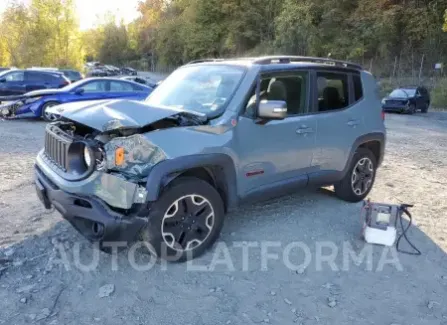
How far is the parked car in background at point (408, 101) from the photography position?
21.0 metres

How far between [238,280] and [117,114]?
1.76 meters

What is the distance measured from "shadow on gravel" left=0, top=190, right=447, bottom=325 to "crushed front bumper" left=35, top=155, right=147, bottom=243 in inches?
17.8

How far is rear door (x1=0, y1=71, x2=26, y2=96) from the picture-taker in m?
15.9

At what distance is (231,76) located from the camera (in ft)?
14.0

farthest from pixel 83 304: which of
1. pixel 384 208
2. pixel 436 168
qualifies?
pixel 436 168

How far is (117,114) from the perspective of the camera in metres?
3.52

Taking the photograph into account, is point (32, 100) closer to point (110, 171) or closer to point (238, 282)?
point (110, 171)

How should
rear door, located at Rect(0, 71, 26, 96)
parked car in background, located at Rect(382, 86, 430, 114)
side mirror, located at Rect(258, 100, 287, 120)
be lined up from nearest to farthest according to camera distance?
side mirror, located at Rect(258, 100, 287, 120) < rear door, located at Rect(0, 71, 26, 96) < parked car in background, located at Rect(382, 86, 430, 114)

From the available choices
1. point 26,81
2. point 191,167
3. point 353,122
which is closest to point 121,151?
point 191,167

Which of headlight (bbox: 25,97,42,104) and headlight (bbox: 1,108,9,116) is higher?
headlight (bbox: 25,97,42,104)

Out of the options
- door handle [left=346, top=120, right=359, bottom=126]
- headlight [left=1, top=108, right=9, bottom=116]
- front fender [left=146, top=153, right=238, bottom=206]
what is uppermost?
door handle [left=346, top=120, right=359, bottom=126]

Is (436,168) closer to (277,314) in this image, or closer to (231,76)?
(231,76)

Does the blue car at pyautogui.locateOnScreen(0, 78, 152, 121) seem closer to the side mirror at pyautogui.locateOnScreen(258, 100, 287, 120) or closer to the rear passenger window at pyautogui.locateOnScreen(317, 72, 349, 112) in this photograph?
the rear passenger window at pyautogui.locateOnScreen(317, 72, 349, 112)

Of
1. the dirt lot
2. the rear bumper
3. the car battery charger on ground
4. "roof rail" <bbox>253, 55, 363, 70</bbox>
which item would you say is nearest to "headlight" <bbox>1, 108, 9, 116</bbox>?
the dirt lot
